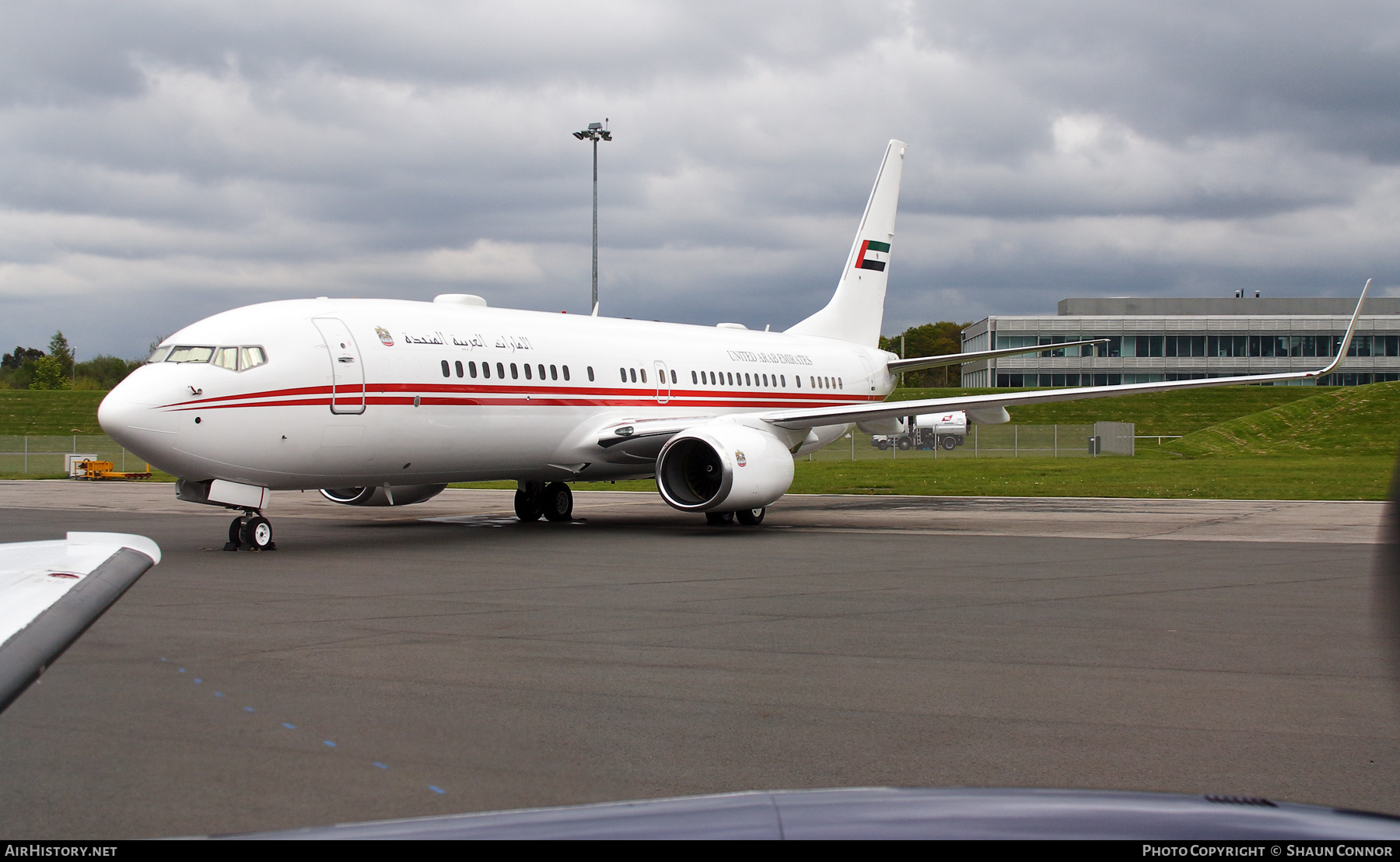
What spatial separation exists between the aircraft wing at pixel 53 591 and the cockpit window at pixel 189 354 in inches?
405

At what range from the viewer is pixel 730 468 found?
17.1 meters

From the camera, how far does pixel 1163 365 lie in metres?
89.7

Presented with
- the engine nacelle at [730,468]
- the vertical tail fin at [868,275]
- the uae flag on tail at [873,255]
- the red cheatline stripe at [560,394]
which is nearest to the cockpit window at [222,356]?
the red cheatline stripe at [560,394]

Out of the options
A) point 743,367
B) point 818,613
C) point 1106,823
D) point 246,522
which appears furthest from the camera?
point 743,367

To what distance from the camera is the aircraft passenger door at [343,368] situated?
14.5m

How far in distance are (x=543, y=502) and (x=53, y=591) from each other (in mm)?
17330

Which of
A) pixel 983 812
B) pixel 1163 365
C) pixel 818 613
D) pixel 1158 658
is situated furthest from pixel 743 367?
pixel 1163 365

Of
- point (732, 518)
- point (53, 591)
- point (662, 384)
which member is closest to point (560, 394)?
point (662, 384)

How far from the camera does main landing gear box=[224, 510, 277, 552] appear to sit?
14.6 m

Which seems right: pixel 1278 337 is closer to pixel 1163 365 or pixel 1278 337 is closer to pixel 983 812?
pixel 1163 365

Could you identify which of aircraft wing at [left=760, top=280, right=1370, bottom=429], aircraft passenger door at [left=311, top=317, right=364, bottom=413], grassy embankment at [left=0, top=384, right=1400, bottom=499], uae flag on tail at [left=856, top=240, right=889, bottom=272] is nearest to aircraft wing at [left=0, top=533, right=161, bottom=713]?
aircraft passenger door at [left=311, top=317, right=364, bottom=413]
